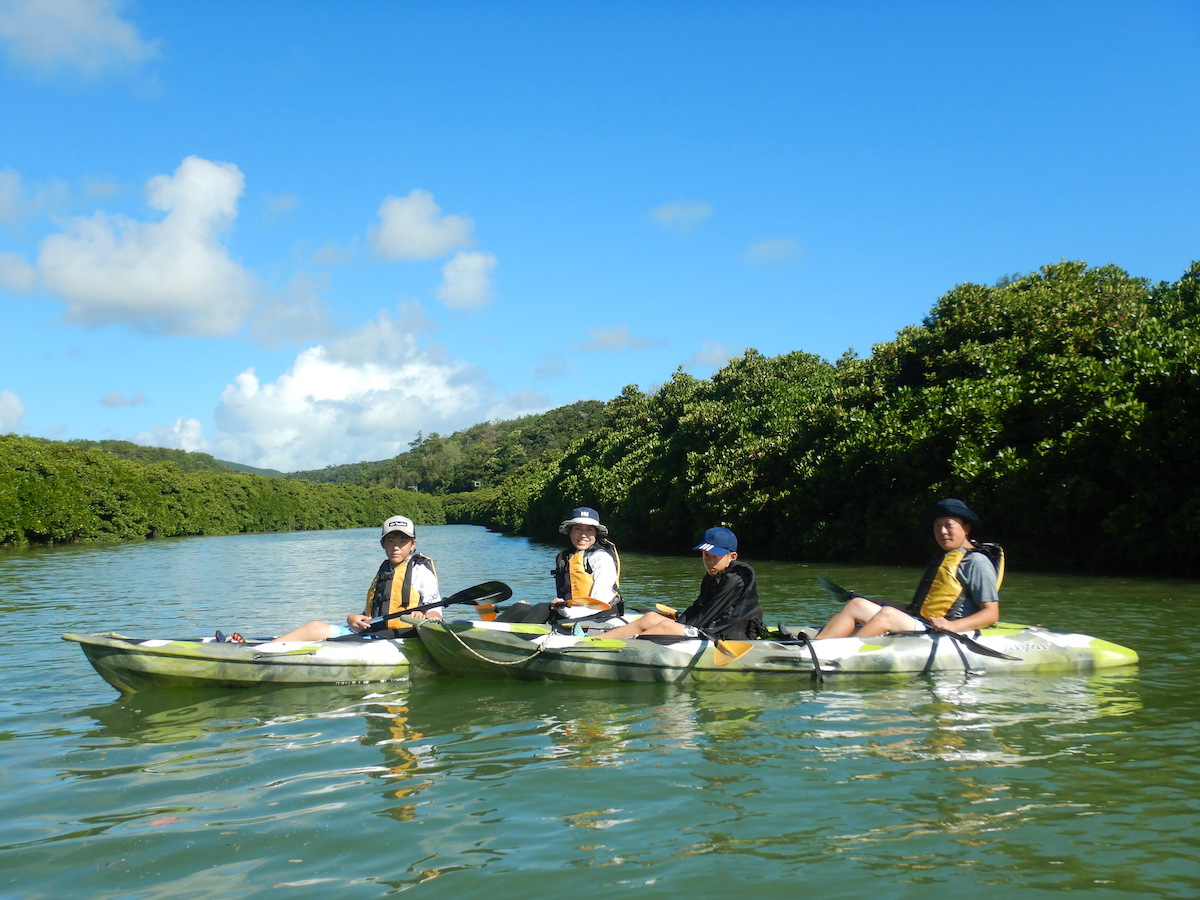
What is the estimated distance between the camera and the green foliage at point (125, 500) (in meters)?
37.0

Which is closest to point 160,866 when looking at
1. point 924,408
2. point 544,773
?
point 544,773

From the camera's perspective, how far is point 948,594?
319 inches

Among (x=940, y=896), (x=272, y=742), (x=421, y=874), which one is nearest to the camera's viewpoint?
(x=940, y=896)

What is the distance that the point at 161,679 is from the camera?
26.2 feet

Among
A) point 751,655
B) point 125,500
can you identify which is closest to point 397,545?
point 751,655

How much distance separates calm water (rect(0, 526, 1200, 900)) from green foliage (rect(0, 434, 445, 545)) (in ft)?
107

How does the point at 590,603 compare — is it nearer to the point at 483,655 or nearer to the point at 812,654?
the point at 483,655

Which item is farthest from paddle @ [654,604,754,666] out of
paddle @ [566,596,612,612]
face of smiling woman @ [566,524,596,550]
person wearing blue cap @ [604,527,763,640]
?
face of smiling woman @ [566,524,596,550]

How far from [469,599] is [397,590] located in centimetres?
90

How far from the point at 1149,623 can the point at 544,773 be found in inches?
339

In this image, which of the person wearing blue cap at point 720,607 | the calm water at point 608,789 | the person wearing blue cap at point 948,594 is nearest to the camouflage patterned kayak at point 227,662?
the calm water at point 608,789

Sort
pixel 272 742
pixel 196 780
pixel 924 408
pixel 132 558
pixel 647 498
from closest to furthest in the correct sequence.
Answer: pixel 196 780 < pixel 272 742 < pixel 924 408 < pixel 132 558 < pixel 647 498

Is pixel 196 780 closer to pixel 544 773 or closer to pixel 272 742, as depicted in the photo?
pixel 272 742

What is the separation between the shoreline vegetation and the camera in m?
16.0
